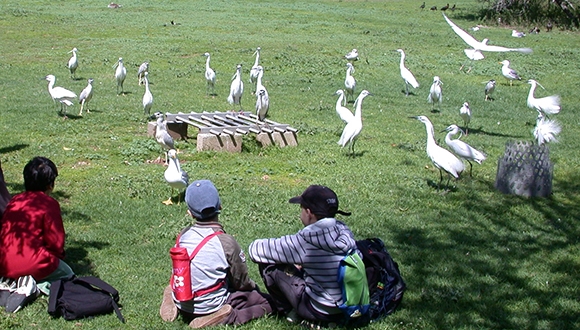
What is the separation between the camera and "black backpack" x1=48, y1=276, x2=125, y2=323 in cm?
510

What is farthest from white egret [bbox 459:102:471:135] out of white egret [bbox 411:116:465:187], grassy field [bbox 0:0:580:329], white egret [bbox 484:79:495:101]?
white egret [bbox 411:116:465:187]

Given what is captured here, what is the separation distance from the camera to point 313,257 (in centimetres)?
495

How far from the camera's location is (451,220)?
27.2ft

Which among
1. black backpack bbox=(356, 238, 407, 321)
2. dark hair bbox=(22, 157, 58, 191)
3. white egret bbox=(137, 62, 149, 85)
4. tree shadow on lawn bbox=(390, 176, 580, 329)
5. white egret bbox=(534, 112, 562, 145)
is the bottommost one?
white egret bbox=(137, 62, 149, 85)

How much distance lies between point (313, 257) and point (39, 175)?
7.63 feet

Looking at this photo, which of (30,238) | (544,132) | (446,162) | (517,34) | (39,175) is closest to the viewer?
(30,238)

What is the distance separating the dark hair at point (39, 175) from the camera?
213 inches

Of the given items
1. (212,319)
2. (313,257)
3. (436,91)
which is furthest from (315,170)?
(436,91)

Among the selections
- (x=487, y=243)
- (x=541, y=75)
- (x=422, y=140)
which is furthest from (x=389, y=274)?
(x=541, y=75)

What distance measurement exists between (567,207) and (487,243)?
2.26 m

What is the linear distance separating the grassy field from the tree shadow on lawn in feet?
0.08

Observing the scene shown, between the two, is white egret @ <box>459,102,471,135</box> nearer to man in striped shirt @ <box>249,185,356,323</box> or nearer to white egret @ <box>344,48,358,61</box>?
white egret @ <box>344,48,358,61</box>

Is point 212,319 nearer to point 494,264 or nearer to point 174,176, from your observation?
point 494,264

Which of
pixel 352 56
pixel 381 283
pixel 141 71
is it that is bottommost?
pixel 141 71
